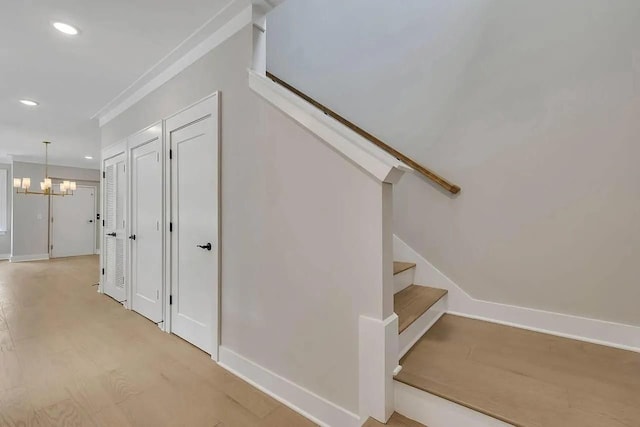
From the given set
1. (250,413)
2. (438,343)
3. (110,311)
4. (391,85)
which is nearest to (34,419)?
(250,413)

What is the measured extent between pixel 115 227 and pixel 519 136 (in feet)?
14.8

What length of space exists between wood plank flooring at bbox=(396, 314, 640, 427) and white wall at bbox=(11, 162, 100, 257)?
9.48m

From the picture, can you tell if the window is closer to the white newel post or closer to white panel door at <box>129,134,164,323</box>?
white panel door at <box>129,134,164,323</box>

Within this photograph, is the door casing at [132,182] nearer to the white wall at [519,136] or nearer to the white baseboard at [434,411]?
the white wall at [519,136]

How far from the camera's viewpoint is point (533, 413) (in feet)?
3.67

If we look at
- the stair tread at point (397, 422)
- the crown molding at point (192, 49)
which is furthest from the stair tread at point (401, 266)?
the crown molding at point (192, 49)

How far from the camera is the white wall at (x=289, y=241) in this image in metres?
1.39

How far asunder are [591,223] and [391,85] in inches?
72.7

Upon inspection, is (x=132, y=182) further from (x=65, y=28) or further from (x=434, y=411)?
(x=434, y=411)

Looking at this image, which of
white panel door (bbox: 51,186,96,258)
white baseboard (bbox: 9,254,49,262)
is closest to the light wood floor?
white baseboard (bbox: 9,254,49,262)

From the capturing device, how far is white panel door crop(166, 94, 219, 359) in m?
2.17

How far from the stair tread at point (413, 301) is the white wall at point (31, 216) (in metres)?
9.25

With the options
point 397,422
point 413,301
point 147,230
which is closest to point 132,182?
point 147,230

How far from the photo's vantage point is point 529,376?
1372 mm
